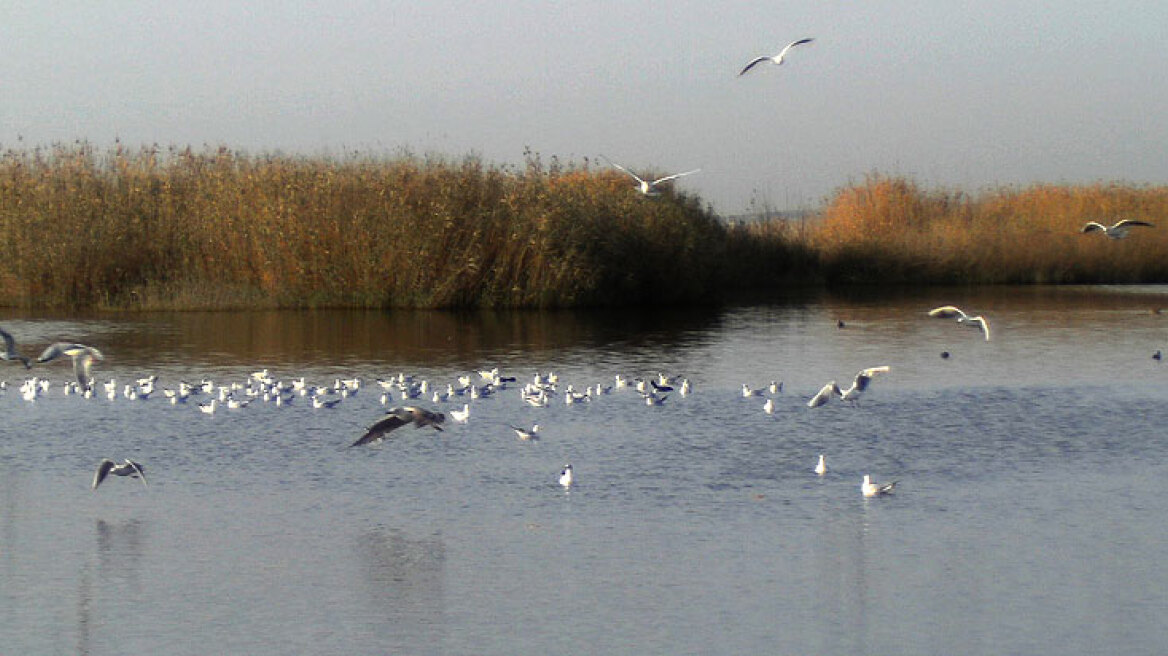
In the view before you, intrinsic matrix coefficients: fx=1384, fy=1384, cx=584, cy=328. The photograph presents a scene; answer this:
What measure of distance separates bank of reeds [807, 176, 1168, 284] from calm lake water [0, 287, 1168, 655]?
823 inches

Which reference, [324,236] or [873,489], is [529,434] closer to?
[873,489]

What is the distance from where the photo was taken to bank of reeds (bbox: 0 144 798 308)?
23.3 metres

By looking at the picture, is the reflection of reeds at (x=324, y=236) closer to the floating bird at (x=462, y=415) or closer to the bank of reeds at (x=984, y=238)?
the bank of reeds at (x=984, y=238)

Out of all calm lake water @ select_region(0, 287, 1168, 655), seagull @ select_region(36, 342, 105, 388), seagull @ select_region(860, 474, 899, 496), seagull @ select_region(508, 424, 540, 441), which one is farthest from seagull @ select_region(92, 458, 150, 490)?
seagull @ select_region(860, 474, 899, 496)

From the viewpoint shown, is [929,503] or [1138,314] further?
[1138,314]

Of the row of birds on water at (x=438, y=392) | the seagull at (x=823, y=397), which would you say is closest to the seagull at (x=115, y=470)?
the row of birds on water at (x=438, y=392)

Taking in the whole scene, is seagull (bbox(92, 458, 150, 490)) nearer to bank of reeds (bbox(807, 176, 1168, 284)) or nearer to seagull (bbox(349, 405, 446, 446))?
seagull (bbox(349, 405, 446, 446))

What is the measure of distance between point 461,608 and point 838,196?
1279 inches

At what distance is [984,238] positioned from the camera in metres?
35.4

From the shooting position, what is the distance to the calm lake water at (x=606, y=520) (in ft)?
17.6

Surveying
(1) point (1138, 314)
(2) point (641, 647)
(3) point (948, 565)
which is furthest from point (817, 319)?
(2) point (641, 647)

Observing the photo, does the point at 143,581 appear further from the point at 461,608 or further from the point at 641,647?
the point at 641,647

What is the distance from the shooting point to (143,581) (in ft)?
19.8

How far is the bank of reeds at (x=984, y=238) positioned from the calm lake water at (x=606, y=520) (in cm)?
2090
